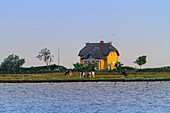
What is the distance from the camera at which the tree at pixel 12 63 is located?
316 feet

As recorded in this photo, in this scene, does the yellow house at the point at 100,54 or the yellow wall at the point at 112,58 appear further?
the yellow wall at the point at 112,58

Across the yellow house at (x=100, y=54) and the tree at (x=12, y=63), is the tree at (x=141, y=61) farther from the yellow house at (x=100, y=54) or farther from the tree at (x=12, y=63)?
the tree at (x=12, y=63)

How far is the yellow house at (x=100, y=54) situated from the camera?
9696cm

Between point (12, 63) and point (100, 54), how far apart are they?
2079cm

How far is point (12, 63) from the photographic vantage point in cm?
9712

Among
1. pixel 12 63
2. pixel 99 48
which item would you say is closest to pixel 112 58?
pixel 99 48

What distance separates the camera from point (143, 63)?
334 feet

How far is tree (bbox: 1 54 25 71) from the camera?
96.4 m

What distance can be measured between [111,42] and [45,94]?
54006 mm

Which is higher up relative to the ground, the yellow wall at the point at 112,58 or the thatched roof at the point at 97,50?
the thatched roof at the point at 97,50

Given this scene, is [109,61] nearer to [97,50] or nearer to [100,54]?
[100,54]

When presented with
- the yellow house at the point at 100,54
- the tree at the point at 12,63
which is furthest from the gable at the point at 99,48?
the tree at the point at 12,63

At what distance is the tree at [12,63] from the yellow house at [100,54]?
1480cm

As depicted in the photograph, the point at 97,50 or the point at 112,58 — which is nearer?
the point at 97,50
